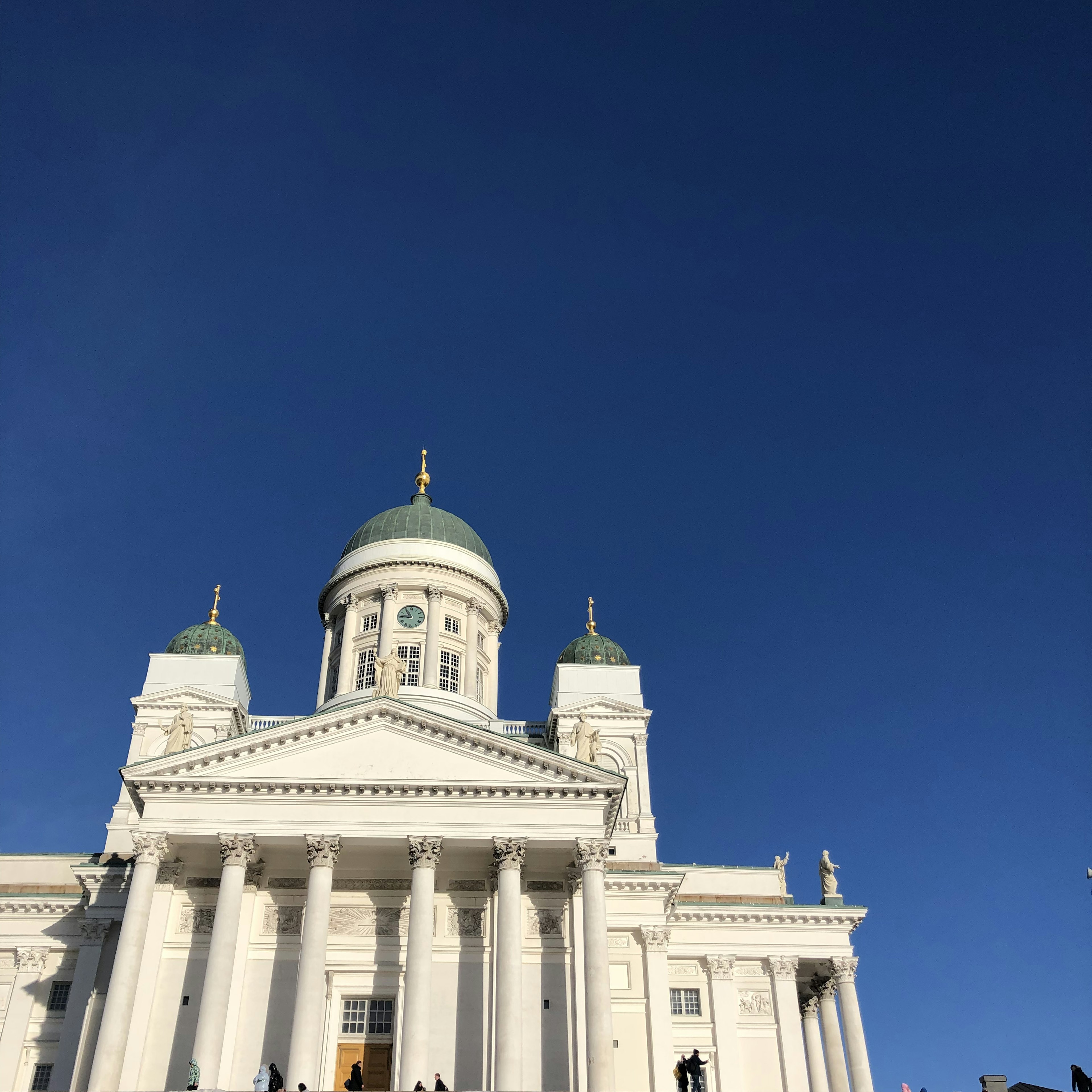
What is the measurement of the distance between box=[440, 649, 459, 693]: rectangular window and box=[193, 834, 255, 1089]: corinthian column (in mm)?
15284

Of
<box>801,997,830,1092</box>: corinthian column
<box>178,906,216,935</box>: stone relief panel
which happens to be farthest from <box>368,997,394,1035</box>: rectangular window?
<box>801,997,830,1092</box>: corinthian column

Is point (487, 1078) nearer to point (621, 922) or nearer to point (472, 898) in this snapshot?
point (472, 898)

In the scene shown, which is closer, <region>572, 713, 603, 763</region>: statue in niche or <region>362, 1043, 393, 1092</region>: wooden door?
<region>362, 1043, 393, 1092</region>: wooden door

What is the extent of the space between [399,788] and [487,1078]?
7830mm

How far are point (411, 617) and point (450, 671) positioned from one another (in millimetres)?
2958

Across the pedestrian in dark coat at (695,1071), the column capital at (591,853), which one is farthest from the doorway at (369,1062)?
the pedestrian in dark coat at (695,1071)

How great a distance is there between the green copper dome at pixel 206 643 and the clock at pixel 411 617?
711 centimetres

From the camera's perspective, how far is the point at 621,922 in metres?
36.5

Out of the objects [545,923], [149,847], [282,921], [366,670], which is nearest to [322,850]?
[282,921]

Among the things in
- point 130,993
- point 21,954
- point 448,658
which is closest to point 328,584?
point 448,658

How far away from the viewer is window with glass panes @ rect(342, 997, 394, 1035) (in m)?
31.0

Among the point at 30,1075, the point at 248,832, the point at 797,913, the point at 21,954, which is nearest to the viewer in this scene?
the point at 248,832

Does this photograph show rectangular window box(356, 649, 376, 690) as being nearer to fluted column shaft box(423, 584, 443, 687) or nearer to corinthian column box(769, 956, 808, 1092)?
fluted column shaft box(423, 584, 443, 687)

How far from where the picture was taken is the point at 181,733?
33125mm
